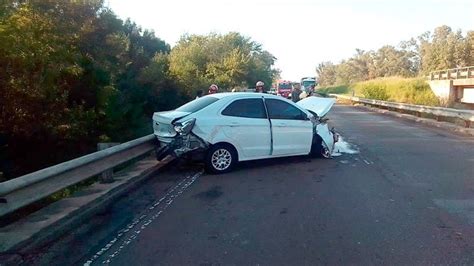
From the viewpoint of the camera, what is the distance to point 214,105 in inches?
350

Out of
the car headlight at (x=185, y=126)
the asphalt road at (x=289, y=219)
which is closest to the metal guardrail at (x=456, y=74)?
the asphalt road at (x=289, y=219)

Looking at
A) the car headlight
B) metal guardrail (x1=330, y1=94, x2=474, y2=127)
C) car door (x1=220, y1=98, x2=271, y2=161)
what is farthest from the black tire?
metal guardrail (x1=330, y1=94, x2=474, y2=127)

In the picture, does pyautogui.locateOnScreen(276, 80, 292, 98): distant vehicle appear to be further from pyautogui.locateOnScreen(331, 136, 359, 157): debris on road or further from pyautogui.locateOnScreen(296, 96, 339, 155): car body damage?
pyautogui.locateOnScreen(296, 96, 339, 155): car body damage

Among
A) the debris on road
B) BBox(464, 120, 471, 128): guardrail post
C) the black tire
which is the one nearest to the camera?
the black tire

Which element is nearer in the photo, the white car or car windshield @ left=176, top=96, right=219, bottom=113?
the white car

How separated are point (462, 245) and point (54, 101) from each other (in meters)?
8.91

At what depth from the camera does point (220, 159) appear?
8641 millimetres

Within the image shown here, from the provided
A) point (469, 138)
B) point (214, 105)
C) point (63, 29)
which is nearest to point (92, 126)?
point (63, 29)

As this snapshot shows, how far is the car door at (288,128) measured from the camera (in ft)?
30.9

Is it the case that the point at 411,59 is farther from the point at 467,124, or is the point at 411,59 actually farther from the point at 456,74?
the point at 467,124

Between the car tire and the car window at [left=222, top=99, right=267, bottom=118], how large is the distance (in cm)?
75

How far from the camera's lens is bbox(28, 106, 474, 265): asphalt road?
4.39 metres

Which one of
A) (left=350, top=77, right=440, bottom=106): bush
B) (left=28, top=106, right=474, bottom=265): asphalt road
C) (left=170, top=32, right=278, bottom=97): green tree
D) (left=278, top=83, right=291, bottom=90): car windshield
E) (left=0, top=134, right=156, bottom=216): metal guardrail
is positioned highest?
(left=170, top=32, right=278, bottom=97): green tree

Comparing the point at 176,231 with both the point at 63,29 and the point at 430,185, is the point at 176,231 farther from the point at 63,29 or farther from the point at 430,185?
the point at 63,29
